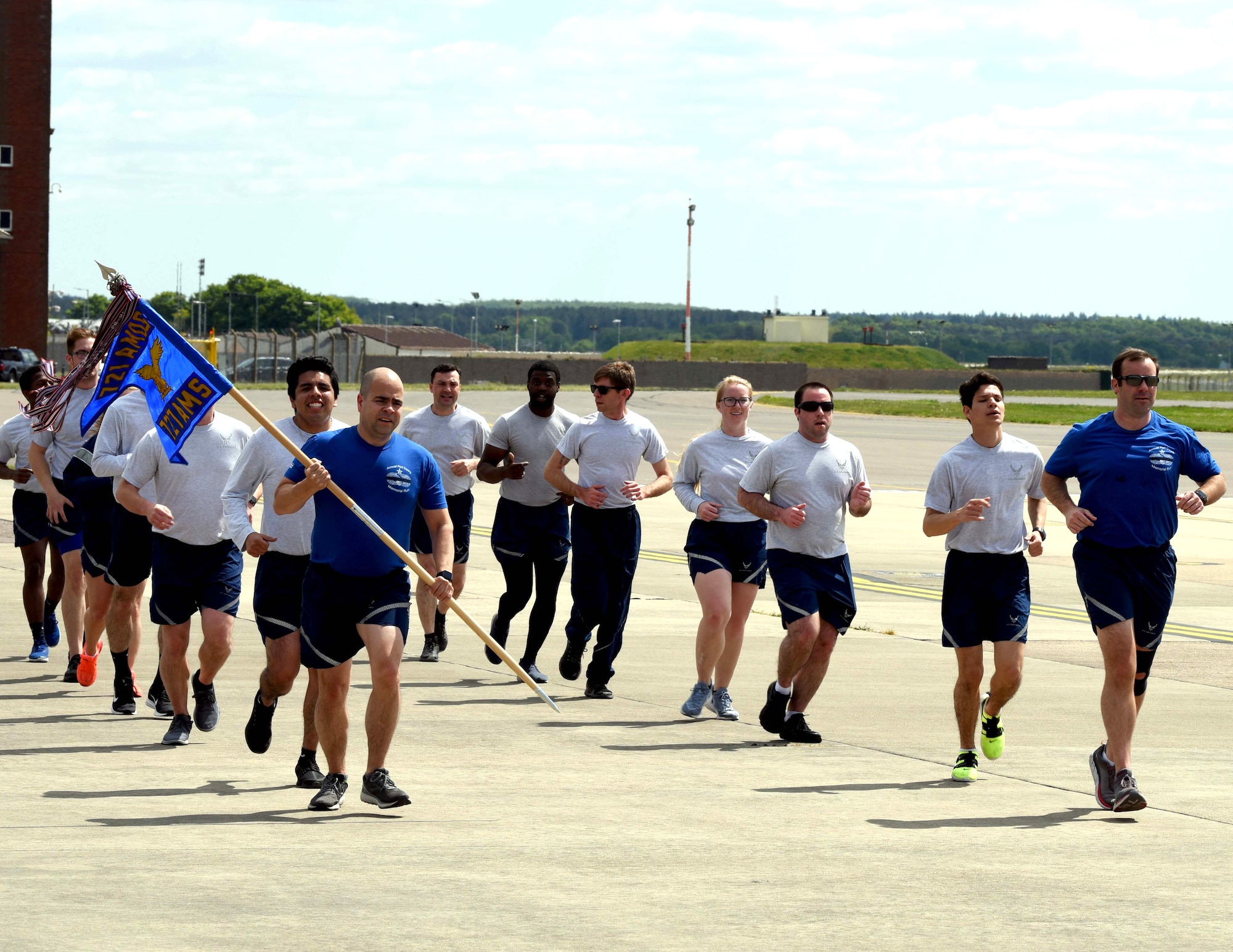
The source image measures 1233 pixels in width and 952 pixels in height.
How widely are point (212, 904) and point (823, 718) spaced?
5.04 m

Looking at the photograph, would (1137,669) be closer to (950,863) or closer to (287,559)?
(950,863)

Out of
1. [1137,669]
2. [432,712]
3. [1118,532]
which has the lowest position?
[432,712]

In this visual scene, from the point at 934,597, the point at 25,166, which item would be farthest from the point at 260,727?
the point at 25,166

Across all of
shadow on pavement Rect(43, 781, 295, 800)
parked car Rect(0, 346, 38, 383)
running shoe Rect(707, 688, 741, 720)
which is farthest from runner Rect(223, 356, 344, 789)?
parked car Rect(0, 346, 38, 383)

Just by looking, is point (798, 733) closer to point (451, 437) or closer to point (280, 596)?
point (280, 596)

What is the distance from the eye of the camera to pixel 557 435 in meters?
11.9

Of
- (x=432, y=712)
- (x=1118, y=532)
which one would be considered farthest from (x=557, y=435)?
(x=1118, y=532)

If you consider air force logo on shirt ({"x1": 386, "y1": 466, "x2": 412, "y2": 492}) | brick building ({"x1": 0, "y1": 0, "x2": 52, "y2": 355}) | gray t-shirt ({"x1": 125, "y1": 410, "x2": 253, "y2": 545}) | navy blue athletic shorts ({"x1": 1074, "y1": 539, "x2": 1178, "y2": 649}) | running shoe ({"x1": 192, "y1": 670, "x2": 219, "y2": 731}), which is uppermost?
brick building ({"x1": 0, "y1": 0, "x2": 52, "y2": 355})

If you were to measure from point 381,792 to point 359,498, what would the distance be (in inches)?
48.6

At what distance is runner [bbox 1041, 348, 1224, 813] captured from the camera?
26.7 ft

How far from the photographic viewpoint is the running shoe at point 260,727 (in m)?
8.49

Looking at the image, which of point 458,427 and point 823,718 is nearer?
point 823,718

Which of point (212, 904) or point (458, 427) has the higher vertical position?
→ point (458, 427)

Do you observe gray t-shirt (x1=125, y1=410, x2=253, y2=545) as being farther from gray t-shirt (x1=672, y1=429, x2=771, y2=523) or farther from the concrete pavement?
gray t-shirt (x1=672, y1=429, x2=771, y2=523)
